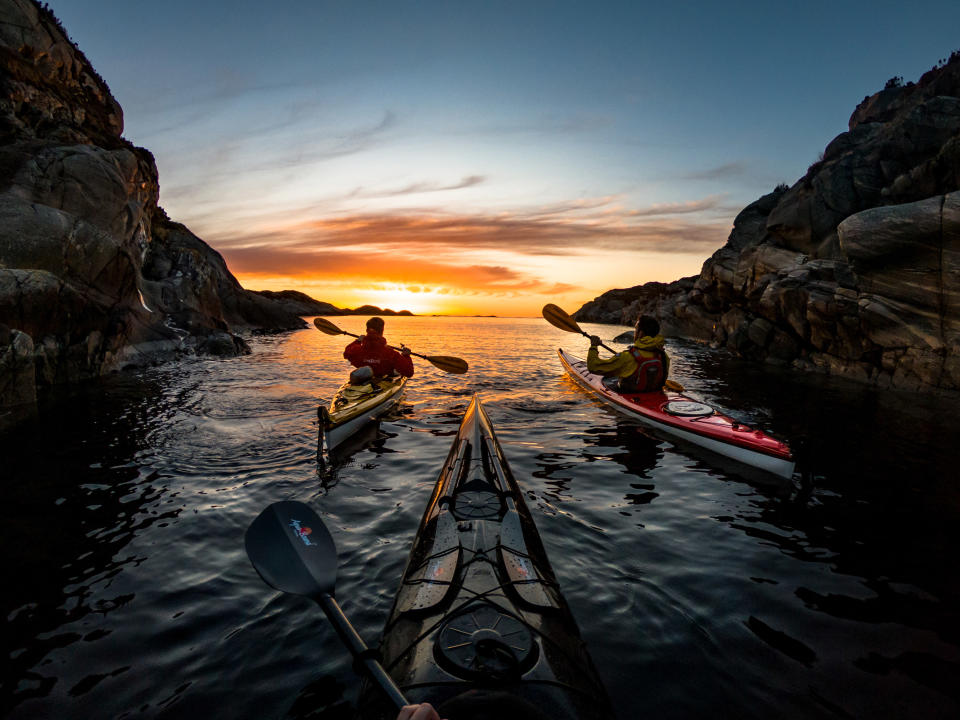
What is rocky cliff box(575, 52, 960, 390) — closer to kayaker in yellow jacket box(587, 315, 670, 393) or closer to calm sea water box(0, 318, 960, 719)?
calm sea water box(0, 318, 960, 719)

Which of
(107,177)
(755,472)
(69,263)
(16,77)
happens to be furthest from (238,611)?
(16,77)

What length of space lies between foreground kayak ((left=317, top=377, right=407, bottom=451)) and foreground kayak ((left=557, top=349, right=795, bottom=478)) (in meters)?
5.19

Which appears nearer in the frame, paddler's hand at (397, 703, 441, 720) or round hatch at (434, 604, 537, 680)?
paddler's hand at (397, 703, 441, 720)

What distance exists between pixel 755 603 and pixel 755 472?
3.47 metres

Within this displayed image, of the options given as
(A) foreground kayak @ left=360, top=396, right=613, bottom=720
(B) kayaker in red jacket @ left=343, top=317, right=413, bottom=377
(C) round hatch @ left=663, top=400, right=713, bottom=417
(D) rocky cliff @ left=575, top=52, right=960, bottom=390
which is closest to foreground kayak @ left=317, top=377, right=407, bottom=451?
(B) kayaker in red jacket @ left=343, top=317, right=413, bottom=377

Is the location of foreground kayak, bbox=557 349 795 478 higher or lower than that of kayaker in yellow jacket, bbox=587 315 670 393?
lower

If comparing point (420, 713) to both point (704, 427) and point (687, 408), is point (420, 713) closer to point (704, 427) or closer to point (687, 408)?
point (704, 427)

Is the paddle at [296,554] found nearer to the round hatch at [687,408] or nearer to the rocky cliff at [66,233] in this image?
the round hatch at [687,408]

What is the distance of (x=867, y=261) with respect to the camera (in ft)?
52.0

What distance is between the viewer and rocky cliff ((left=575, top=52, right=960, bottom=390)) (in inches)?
557

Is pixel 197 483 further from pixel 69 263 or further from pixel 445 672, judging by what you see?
pixel 69 263

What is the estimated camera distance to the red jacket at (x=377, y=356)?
1095 cm

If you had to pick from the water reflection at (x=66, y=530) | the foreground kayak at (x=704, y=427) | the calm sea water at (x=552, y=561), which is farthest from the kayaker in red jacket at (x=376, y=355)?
the foreground kayak at (x=704, y=427)

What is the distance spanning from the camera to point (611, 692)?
9.29 ft
